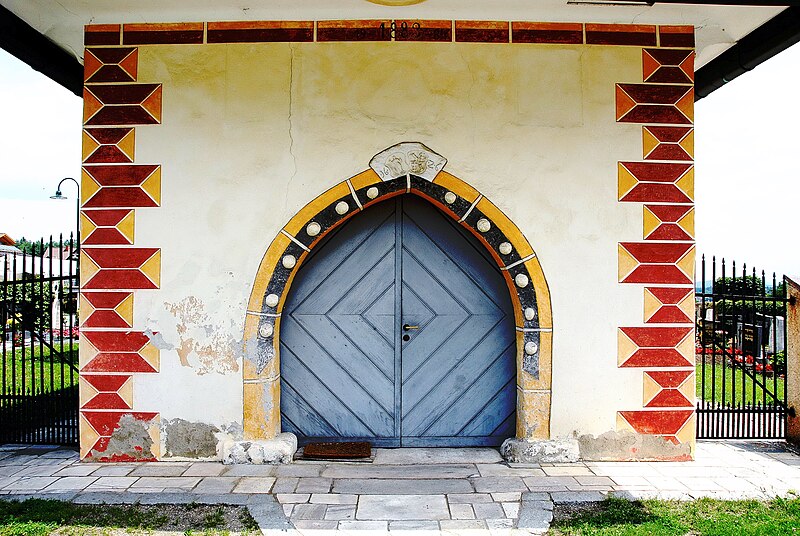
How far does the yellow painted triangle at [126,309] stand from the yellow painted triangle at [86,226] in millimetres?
529

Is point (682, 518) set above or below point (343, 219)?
below

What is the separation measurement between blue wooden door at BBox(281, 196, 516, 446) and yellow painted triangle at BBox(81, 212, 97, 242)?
4.89 feet

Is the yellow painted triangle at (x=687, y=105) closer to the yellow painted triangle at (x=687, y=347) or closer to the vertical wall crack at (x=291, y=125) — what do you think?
the yellow painted triangle at (x=687, y=347)

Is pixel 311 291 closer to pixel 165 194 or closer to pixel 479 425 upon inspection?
pixel 165 194

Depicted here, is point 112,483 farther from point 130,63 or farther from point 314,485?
point 130,63

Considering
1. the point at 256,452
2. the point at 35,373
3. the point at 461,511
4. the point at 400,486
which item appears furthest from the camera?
the point at 35,373

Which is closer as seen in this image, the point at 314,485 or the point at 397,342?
the point at 314,485

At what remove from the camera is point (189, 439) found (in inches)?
181

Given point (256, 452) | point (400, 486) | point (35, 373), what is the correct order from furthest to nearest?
point (35, 373)
point (256, 452)
point (400, 486)

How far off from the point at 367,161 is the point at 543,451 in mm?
2389

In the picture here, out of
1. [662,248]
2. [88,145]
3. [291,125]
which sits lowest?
[662,248]

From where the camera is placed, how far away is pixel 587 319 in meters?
4.67

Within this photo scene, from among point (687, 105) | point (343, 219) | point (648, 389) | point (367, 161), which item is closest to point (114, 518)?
point (343, 219)

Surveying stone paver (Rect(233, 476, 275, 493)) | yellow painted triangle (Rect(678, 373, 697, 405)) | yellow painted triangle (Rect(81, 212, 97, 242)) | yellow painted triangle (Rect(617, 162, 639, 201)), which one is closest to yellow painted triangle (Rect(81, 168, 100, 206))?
yellow painted triangle (Rect(81, 212, 97, 242))
